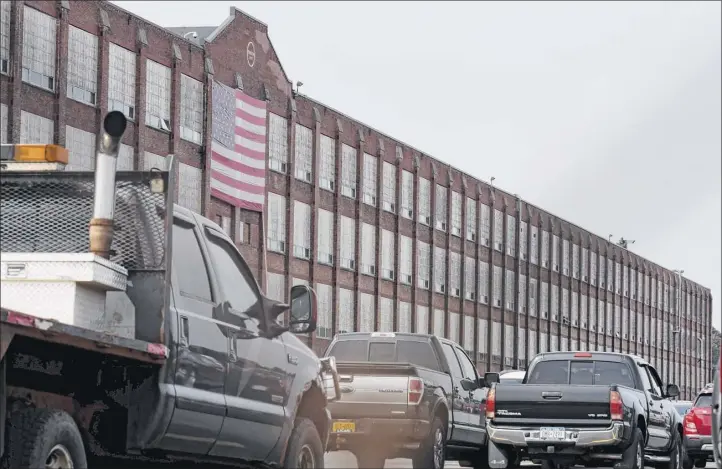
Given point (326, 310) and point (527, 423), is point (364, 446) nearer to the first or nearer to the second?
point (527, 423)

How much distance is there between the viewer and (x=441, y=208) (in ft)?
249

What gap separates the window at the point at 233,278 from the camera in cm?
1035

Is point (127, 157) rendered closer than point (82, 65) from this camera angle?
No

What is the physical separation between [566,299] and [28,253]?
3508 inches

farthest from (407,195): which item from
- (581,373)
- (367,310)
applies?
(581,373)

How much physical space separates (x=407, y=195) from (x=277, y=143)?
1472 cm

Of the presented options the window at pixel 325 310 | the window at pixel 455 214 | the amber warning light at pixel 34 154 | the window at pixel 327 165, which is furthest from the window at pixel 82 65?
the amber warning light at pixel 34 154

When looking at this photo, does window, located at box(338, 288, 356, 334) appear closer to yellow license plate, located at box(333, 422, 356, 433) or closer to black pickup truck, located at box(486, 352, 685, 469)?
black pickup truck, located at box(486, 352, 685, 469)

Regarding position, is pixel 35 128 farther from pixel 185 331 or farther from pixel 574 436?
pixel 185 331

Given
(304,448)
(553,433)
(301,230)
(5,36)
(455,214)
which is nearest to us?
(304,448)

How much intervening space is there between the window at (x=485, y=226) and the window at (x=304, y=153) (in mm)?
21787

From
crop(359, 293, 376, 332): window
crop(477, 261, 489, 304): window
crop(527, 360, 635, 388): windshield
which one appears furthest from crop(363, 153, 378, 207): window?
crop(527, 360, 635, 388): windshield

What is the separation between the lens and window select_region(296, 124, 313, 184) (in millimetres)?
60281

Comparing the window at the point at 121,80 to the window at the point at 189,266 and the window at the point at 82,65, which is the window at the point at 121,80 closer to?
the window at the point at 82,65
